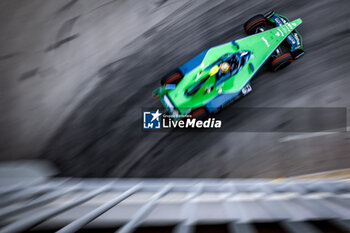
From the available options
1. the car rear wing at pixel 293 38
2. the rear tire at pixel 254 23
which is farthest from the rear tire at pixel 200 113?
the car rear wing at pixel 293 38

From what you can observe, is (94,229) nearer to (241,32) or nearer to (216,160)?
(216,160)

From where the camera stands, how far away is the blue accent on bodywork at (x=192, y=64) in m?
1.52

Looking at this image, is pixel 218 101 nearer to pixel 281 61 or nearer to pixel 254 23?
pixel 281 61

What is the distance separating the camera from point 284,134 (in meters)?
1.68

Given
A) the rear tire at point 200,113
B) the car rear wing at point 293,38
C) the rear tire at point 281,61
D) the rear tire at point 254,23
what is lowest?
the rear tire at point 200,113

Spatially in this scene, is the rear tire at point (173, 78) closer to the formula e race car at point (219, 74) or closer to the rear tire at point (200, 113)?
the formula e race car at point (219, 74)

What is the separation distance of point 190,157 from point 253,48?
1184 millimetres

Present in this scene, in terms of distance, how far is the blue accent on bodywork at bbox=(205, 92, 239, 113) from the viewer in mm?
1525

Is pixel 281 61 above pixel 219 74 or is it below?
below

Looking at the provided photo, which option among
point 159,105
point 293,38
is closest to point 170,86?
point 159,105

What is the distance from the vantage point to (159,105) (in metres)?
1.66

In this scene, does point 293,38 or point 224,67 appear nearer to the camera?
point 224,67

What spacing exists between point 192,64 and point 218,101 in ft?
1.36

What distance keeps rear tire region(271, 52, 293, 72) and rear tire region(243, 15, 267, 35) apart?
13.9 inches
